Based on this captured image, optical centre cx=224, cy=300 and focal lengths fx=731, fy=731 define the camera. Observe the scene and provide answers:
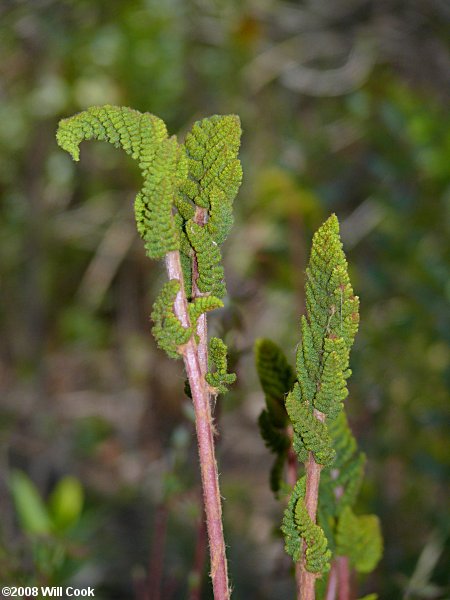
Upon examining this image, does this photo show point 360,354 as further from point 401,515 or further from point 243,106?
point 243,106

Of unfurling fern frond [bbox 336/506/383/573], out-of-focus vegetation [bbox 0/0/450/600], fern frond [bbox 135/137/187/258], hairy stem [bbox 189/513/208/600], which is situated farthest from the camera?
out-of-focus vegetation [bbox 0/0/450/600]

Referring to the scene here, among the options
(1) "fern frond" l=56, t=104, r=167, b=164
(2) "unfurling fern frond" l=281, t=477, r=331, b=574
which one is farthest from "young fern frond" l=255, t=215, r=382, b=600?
(1) "fern frond" l=56, t=104, r=167, b=164

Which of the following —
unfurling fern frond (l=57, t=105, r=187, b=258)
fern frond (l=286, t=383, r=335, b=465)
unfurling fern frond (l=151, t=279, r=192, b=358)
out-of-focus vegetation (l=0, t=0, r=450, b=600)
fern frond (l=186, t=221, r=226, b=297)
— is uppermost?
out-of-focus vegetation (l=0, t=0, r=450, b=600)

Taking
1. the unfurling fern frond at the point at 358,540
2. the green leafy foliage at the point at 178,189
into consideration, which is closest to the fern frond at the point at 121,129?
the green leafy foliage at the point at 178,189

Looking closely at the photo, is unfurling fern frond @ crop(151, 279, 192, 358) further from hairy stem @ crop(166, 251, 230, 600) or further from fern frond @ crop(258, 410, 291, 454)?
fern frond @ crop(258, 410, 291, 454)

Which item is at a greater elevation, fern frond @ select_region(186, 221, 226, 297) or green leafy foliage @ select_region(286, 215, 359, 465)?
fern frond @ select_region(186, 221, 226, 297)

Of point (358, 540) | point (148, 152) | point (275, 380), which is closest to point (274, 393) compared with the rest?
point (275, 380)

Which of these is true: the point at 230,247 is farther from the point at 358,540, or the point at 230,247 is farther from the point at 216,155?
the point at 216,155

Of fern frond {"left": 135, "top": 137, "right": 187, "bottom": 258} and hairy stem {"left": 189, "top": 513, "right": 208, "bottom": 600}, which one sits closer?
fern frond {"left": 135, "top": 137, "right": 187, "bottom": 258}
